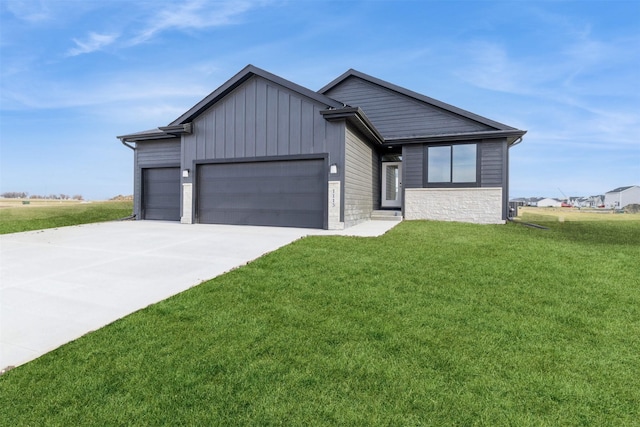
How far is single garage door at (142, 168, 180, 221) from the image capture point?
45.2 ft

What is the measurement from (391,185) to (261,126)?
27.6ft

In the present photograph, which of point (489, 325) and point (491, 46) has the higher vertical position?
point (491, 46)

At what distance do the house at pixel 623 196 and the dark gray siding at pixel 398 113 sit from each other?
251 feet

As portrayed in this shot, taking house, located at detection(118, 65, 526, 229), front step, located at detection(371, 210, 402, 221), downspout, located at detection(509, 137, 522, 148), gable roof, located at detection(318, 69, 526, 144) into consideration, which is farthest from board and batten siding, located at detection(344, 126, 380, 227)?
downspout, located at detection(509, 137, 522, 148)

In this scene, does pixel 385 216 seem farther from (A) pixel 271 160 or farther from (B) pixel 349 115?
(A) pixel 271 160

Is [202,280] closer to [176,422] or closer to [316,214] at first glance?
[176,422]

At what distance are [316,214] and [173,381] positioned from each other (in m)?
7.91

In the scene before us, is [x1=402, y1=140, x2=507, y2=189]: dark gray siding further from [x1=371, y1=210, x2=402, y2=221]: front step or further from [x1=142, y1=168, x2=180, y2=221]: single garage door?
[x1=142, y1=168, x2=180, y2=221]: single garage door

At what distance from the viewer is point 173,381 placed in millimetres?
2402

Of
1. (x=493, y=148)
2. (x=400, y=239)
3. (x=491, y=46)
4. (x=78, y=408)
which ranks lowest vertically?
(x=78, y=408)

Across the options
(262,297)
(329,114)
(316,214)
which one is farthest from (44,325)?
(329,114)

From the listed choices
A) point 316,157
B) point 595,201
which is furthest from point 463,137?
point 595,201

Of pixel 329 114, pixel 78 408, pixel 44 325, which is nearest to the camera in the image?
pixel 78 408

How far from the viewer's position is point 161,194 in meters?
14.1
